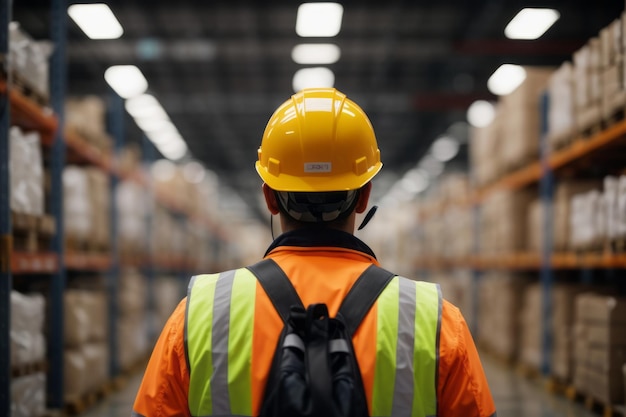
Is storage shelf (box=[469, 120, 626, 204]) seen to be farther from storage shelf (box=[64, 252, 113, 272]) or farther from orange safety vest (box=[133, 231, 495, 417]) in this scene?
storage shelf (box=[64, 252, 113, 272])

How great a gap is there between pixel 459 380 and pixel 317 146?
29.4 inches

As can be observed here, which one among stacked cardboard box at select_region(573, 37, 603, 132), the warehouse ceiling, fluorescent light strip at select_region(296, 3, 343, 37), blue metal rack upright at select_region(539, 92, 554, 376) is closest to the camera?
stacked cardboard box at select_region(573, 37, 603, 132)

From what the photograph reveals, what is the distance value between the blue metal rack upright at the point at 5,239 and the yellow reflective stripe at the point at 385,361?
316 cm

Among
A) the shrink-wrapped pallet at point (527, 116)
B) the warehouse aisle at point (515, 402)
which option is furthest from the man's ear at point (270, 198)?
the shrink-wrapped pallet at point (527, 116)

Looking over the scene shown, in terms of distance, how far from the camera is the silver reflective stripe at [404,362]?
1.74 metres

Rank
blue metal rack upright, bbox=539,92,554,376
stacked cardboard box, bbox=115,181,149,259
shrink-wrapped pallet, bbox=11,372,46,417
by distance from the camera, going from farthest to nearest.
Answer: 1. stacked cardboard box, bbox=115,181,149,259
2. blue metal rack upright, bbox=539,92,554,376
3. shrink-wrapped pallet, bbox=11,372,46,417

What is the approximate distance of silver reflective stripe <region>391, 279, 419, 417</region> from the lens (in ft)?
5.71

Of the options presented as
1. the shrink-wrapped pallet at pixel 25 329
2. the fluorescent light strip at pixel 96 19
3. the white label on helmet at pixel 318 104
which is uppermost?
the fluorescent light strip at pixel 96 19

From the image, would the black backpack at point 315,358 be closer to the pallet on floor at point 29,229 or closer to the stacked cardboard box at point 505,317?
the pallet on floor at point 29,229

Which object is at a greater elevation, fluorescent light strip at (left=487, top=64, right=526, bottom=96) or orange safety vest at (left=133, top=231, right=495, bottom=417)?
fluorescent light strip at (left=487, top=64, right=526, bottom=96)

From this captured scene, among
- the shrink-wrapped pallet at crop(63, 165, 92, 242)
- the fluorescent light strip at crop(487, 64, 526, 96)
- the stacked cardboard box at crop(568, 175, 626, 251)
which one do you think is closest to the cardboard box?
the stacked cardboard box at crop(568, 175, 626, 251)

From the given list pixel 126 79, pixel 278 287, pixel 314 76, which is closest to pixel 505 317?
pixel 314 76

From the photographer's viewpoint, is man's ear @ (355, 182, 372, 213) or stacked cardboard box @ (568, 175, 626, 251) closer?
man's ear @ (355, 182, 372, 213)

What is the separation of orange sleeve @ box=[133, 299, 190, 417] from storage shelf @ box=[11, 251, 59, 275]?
122 inches
